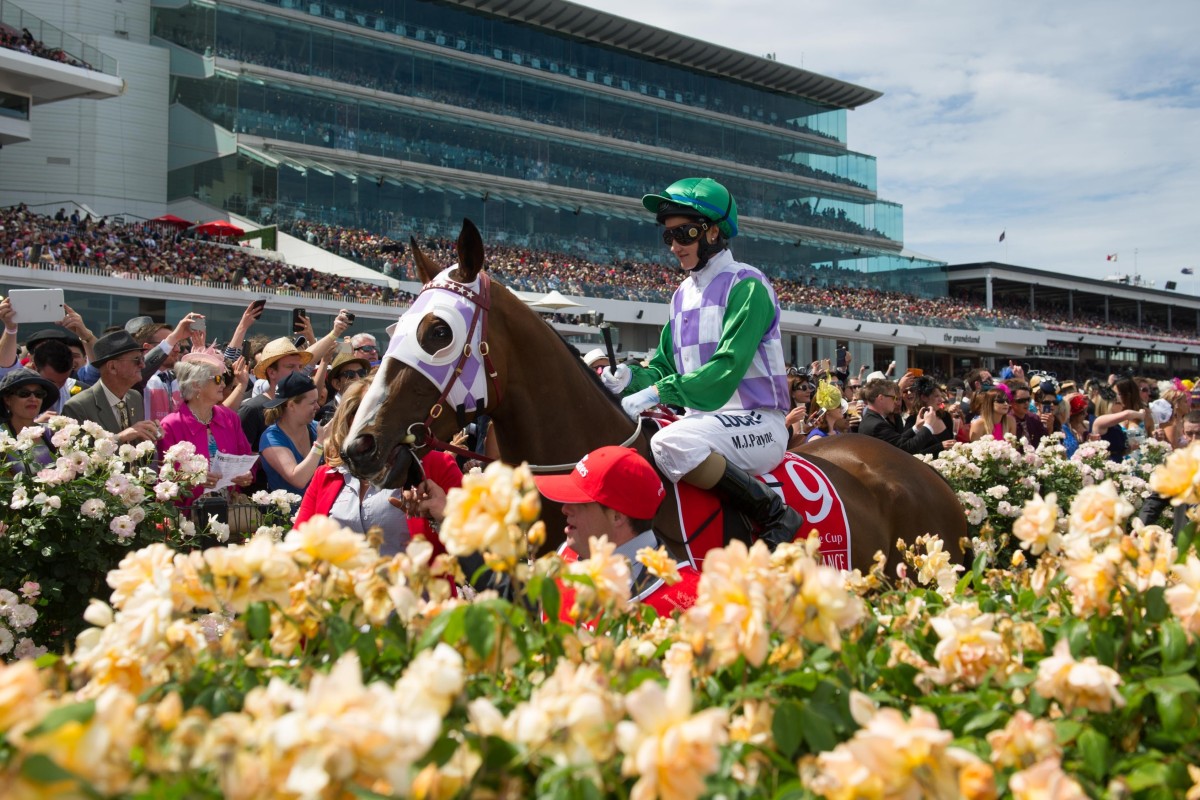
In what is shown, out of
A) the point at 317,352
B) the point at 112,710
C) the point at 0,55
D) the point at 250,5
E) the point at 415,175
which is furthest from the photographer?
the point at 415,175

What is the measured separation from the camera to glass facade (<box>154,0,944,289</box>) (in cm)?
3456

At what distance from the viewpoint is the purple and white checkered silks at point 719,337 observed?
360cm

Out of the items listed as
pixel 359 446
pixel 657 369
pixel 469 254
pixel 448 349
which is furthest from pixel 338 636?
pixel 657 369

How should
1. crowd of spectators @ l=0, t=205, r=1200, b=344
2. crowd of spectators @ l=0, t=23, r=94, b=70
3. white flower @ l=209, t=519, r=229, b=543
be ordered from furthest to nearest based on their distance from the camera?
crowd of spectators @ l=0, t=23, r=94, b=70 → crowd of spectators @ l=0, t=205, r=1200, b=344 → white flower @ l=209, t=519, r=229, b=543

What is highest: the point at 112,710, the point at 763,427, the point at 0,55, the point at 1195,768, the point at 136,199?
the point at 0,55

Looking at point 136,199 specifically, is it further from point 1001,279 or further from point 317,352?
point 1001,279

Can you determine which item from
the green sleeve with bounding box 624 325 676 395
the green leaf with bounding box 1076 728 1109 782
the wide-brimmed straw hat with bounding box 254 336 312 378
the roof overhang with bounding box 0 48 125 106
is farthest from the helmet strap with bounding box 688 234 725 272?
the roof overhang with bounding box 0 48 125 106

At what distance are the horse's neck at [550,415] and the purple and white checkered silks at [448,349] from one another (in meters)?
0.15

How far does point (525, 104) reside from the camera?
42.2 metres

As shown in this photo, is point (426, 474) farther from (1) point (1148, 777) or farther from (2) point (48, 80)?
(2) point (48, 80)

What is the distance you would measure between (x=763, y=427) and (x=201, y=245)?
27.4 metres

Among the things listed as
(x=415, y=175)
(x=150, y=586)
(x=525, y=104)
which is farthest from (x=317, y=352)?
(x=525, y=104)

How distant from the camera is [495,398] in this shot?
3.33 metres

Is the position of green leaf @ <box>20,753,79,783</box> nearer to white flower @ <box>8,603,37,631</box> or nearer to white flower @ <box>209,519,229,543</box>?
white flower @ <box>8,603,37,631</box>
